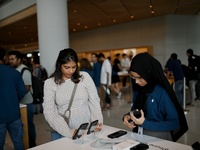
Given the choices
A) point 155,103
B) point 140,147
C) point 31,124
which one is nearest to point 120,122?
point 31,124

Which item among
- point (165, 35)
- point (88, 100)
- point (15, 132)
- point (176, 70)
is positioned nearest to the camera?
point (88, 100)

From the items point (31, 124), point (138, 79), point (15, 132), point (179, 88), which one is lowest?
point (31, 124)

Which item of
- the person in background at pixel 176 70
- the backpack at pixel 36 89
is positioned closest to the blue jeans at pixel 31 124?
the backpack at pixel 36 89

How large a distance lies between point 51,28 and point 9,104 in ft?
9.76

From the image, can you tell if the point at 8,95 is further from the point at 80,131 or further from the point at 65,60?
the point at 80,131

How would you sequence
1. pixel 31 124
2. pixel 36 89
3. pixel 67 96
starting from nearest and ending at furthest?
pixel 67 96 < pixel 31 124 < pixel 36 89

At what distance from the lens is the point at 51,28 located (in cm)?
526

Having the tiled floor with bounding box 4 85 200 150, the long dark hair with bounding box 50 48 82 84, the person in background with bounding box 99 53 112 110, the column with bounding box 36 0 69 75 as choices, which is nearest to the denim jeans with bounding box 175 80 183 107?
the tiled floor with bounding box 4 85 200 150

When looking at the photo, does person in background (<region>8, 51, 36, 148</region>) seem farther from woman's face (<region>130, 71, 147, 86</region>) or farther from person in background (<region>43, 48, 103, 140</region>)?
woman's face (<region>130, 71, 147, 86</region>)

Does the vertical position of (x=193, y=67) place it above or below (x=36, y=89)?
above

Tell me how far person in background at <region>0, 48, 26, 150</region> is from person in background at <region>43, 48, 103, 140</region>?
0.84m

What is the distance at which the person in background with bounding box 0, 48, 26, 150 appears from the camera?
8.69 ft

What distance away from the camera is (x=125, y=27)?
12664mm

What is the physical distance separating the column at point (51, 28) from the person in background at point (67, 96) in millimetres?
3203
